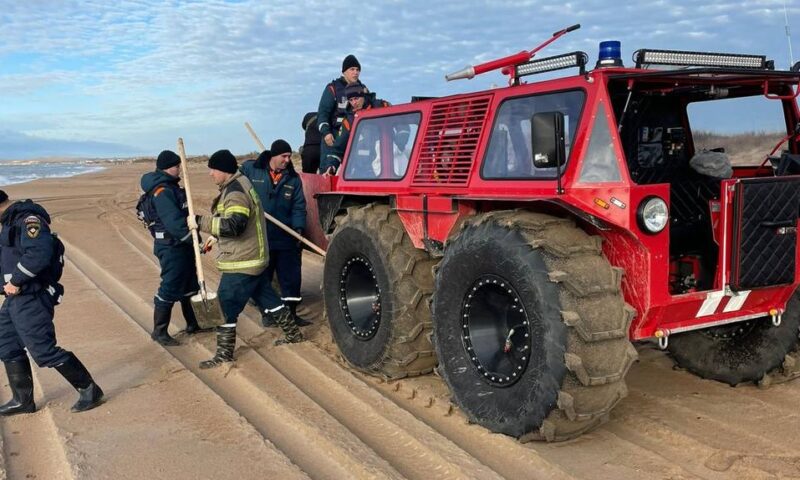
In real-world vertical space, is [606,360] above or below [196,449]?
above

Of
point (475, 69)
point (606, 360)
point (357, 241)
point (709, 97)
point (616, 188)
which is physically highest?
point (475, 69)

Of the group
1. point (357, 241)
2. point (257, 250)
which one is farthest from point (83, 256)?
point (357, 241)

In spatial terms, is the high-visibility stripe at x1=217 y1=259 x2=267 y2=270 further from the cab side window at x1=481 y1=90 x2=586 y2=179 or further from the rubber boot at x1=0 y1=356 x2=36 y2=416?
the cab side window at x1=481 y1=90 x2=586 y2=179

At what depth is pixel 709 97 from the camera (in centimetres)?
474

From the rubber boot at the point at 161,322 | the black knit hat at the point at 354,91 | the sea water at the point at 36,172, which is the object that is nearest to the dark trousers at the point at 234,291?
the rubber boot at the point at 161,322

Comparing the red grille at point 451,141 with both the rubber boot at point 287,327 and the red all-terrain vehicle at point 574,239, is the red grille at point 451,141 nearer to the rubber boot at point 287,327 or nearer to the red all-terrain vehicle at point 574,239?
the red all-terrain vehicle at point 574,239

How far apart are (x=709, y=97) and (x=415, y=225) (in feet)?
7.44

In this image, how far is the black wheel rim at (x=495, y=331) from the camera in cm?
392

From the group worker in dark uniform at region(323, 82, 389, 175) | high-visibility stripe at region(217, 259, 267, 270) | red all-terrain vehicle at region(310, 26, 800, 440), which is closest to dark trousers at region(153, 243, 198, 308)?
high-visibility stripe at region(217, 259, 267, 270)

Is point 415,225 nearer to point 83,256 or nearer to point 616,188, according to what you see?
point 616,188

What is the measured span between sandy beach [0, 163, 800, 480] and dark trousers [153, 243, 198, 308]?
1.80 ft

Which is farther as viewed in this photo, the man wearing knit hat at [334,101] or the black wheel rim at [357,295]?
the man wearing knit hat at [334,101]

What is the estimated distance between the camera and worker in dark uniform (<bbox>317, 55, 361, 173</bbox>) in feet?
23.9

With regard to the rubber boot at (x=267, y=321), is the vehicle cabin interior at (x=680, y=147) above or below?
above
